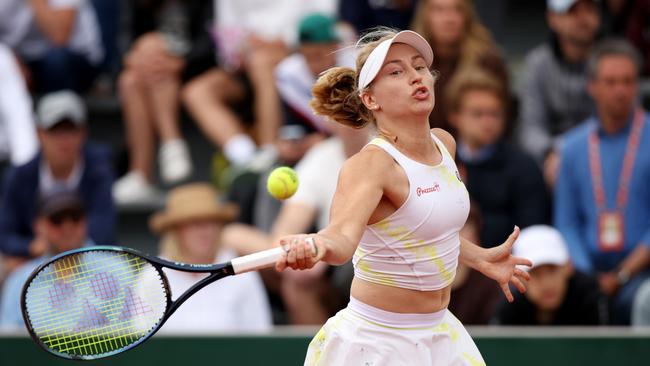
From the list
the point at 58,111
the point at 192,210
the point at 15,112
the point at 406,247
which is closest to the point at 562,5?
the point at 192,210

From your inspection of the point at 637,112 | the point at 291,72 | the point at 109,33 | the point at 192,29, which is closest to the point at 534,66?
the point at 637,112

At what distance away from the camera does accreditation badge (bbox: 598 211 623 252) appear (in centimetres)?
636

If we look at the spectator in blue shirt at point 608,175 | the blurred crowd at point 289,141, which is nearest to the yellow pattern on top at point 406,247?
the blurred crowd at point 289,141

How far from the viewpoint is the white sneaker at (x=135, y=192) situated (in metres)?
7.58

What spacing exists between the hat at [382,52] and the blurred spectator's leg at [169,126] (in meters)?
3.91

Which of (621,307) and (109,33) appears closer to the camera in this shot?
(621,307)

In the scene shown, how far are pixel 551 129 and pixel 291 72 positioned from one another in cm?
150

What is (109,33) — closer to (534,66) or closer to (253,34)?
(253,34)

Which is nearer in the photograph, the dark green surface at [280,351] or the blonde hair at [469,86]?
the dark green surface at [280,351]

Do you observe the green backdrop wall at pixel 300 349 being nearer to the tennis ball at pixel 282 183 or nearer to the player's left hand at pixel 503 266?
the player's left hand at pixel 503 266

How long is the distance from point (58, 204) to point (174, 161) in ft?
4.17

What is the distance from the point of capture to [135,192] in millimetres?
7586

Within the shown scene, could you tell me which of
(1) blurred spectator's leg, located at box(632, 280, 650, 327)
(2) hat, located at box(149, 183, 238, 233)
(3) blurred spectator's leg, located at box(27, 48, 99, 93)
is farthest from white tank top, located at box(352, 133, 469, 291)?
(3) blurred spectator's leg, located at box(27, 48, 99, 93)

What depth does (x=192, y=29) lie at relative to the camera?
7.88 meters
